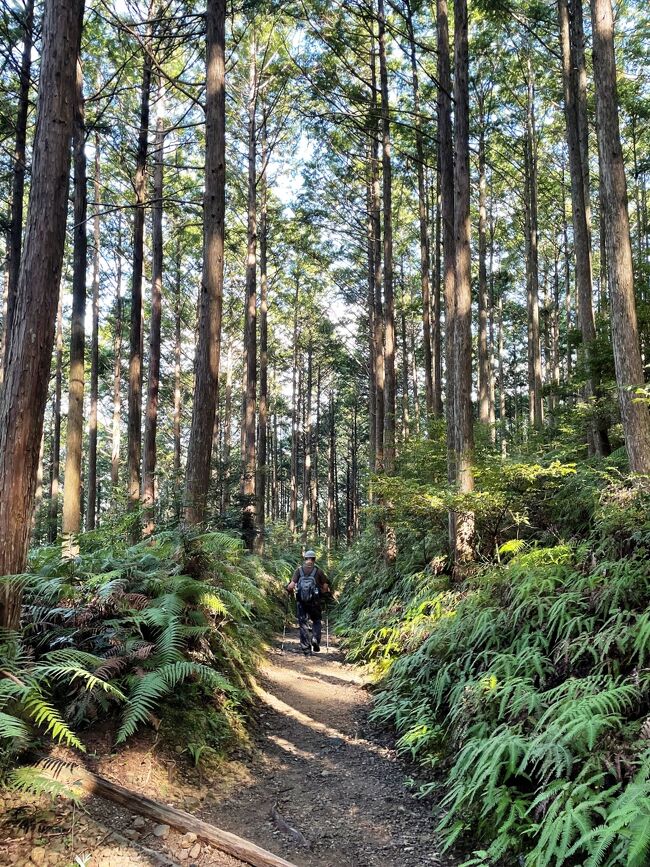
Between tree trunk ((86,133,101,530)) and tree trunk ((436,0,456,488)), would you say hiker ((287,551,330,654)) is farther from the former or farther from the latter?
tree trunk ((86,133,101,530))

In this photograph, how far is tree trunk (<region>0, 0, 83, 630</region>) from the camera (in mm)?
4059

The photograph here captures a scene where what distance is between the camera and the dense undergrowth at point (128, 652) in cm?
342

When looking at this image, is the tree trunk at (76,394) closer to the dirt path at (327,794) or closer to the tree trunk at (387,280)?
the dirt path at (327,794)

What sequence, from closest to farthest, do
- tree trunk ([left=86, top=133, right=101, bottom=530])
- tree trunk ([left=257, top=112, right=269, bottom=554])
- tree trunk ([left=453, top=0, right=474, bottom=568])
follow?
1. tree trunk ([left=453, top=0, right=474, bottom=568])
2. tree trunk ([left=257, top=112, right=269, bottom=554])
3. tree trunk ([left=86, top=133, right=101, bottom=530])

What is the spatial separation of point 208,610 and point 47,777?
2.51m

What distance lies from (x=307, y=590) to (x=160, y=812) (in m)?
5.58

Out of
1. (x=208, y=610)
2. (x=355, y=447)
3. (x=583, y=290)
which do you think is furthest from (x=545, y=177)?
(x=208, y=610)

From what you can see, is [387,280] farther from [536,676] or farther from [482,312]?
[536,676]

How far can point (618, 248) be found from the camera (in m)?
7.21

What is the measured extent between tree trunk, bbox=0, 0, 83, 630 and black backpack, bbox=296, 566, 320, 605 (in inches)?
212

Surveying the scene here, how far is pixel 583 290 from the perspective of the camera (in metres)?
10.7

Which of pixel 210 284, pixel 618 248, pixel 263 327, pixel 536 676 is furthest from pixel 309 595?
pixel 263 327

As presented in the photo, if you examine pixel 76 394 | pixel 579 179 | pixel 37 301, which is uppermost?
pixel 579 179

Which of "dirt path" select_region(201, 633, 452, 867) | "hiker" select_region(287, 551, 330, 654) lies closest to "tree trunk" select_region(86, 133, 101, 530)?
"hiker" select_region(287, 551, 330, 654)
